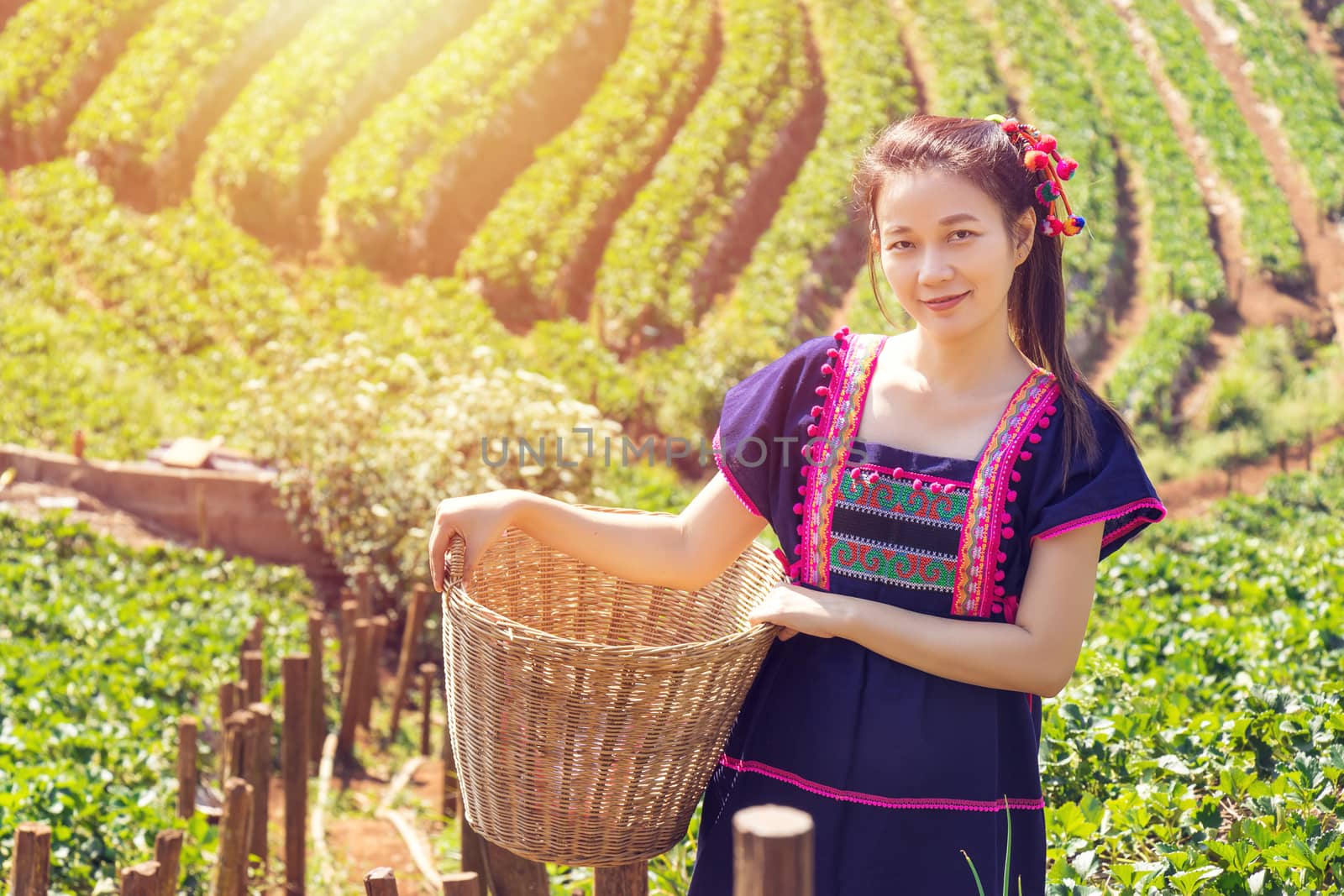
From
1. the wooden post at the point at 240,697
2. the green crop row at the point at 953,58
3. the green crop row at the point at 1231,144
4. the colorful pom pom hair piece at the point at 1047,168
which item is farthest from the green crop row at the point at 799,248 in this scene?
the colorful pom pom hair piece at the point at 1047,168

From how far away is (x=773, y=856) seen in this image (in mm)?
967

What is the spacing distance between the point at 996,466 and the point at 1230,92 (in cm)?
1245

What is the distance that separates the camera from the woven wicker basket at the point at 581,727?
1463mm

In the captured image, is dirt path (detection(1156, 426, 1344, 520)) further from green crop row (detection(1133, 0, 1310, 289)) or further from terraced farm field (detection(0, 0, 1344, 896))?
green crop row (detection(1133, 0, 1310, 289))

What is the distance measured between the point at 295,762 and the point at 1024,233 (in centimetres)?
272

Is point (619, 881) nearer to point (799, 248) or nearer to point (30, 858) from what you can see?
point (30, 858)

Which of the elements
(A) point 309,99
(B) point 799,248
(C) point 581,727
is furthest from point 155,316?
(C) point 581,727

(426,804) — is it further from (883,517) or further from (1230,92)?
(1230,92)

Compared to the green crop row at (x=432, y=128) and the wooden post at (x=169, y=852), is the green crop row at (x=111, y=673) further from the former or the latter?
the green crop row at (x=432, y=128)

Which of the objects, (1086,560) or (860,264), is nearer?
(1086,560)

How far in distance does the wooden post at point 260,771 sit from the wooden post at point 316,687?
0.75 metres

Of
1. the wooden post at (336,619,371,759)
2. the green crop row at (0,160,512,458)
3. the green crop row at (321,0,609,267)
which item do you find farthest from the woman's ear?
the green crop row at (321,0,609,267)

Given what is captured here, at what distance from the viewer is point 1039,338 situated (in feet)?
5.46

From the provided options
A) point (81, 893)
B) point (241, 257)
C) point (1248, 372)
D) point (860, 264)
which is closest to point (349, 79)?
point (241, 257)
